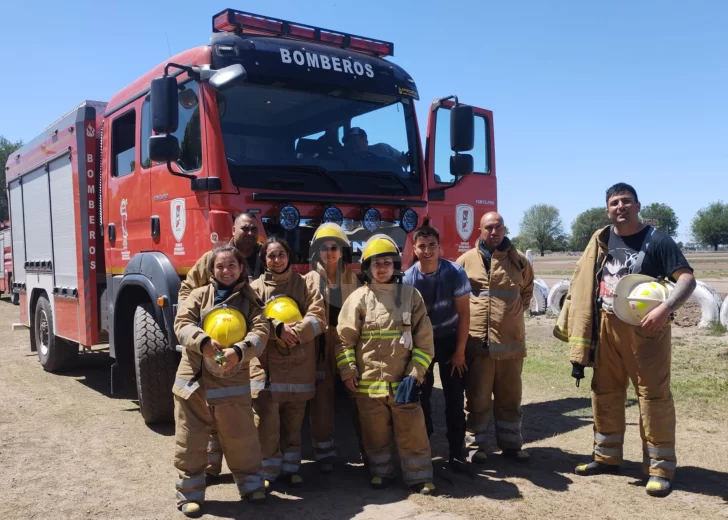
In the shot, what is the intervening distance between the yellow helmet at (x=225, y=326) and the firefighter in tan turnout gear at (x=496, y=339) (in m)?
1.80

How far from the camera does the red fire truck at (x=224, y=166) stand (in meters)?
4.77

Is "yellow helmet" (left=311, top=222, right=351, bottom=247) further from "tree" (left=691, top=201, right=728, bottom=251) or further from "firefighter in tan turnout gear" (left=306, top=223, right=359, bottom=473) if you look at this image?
"tree" (left=691, top=201, right=728, bottom=251)

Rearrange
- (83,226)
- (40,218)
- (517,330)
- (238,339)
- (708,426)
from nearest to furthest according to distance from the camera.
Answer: (238,339) < (517,330) < (708,426) < (83,226) < (40,218)

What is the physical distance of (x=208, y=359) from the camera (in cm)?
380

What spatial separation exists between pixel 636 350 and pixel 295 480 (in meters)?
2.35

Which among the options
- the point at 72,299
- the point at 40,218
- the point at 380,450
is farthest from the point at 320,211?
the point at 40,218

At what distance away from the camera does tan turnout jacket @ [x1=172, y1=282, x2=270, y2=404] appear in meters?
3.81

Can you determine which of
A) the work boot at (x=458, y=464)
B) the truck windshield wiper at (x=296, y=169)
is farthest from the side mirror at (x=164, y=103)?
the work boot at (x=458, y=464)

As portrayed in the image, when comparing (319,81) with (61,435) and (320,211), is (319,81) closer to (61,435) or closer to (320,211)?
(320,211)

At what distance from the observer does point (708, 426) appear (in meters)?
5.41

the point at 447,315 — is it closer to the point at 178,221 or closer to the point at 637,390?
the point at 637,390

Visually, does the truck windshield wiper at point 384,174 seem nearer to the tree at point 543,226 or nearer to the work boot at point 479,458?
the work boot at point 479,458

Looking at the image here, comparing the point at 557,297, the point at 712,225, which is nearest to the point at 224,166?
the point at 557,297

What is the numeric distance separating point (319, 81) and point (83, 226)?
2.98 meters
